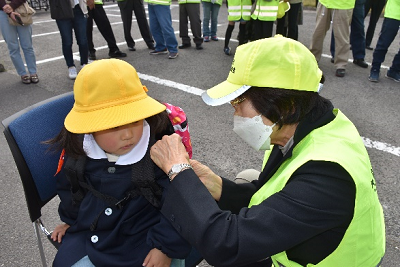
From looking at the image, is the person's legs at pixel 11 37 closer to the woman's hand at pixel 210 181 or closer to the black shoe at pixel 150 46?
the black shoe at pixel 150 46

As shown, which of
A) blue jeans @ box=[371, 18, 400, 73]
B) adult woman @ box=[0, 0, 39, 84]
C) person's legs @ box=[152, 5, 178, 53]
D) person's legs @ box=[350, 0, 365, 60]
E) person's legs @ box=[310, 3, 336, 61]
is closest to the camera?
adult woman @ box=[0, 0, 39, 84]

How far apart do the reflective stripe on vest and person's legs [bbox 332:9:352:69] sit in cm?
420

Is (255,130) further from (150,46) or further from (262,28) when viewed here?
(150,46)

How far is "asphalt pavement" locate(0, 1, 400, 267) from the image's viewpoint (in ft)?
8.02

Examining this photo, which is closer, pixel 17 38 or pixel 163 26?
pixel 17 38

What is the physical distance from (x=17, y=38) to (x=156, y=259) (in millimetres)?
4448

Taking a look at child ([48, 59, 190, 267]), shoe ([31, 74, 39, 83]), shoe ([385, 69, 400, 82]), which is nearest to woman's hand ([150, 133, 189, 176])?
child ([48, 59, 190, 267])

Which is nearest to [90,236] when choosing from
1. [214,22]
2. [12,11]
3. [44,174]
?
[44,174]

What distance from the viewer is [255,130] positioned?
1.34 meters

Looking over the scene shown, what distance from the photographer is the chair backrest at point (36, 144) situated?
1489mm

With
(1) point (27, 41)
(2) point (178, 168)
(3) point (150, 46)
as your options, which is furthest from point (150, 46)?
(2) point (178, 168)

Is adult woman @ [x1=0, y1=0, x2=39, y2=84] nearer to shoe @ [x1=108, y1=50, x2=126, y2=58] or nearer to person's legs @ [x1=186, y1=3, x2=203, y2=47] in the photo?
shoe @ [x1=108, y1=50, x2=126, y2=58]

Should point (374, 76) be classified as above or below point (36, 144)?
below

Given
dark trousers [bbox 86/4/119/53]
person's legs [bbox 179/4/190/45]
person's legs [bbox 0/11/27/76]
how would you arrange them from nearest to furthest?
1. person's legs [bbox 0/11/27/76]
2. dark trousers [bbox 86/4/119/53]
3. person's legs [bbox 179/4/190/45]
